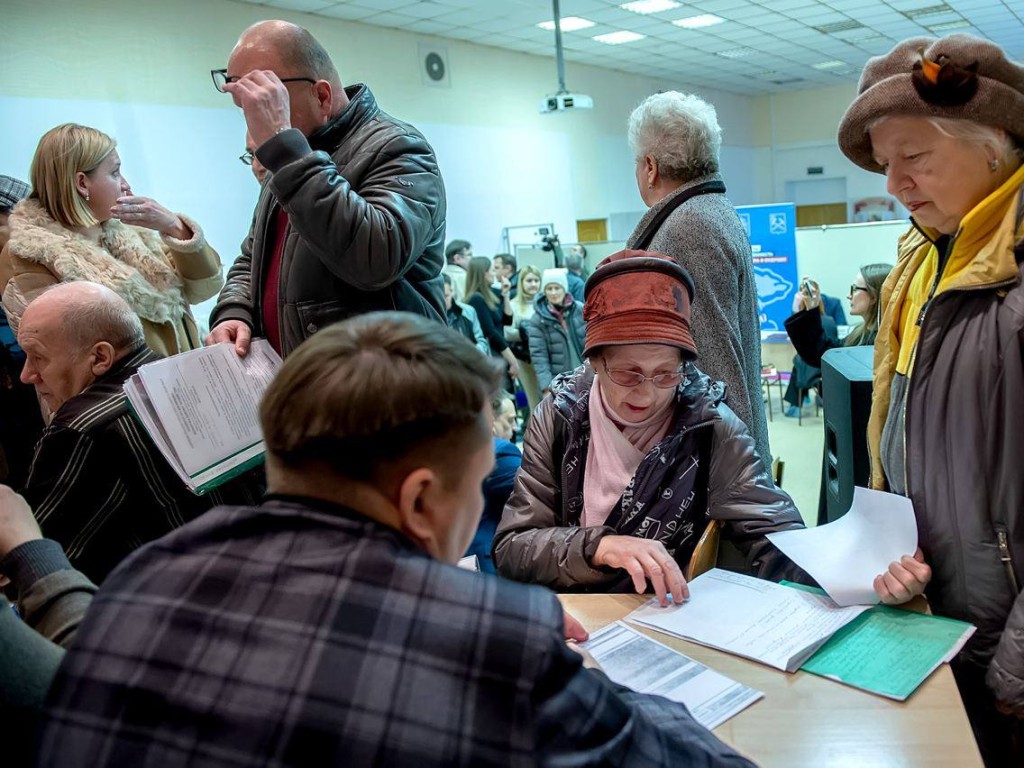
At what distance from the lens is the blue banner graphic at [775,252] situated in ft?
18.3

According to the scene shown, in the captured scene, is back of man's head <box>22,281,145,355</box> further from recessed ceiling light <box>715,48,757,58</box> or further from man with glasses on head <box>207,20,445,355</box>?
recessed ceiling light <box>715,48,757,58</box>

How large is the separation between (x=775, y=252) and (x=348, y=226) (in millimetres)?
4572

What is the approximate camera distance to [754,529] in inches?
64.7

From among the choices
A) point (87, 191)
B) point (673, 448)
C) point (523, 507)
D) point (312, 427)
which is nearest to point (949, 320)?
point (673, 448)

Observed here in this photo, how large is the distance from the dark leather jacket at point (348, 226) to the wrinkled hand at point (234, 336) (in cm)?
7

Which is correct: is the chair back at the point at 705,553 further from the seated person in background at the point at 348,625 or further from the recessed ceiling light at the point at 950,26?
the recessed ceiling light at the point at 950,26

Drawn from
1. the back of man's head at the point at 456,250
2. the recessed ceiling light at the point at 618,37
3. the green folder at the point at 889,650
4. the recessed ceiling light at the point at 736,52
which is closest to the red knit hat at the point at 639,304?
the green folder at the point at 889,650

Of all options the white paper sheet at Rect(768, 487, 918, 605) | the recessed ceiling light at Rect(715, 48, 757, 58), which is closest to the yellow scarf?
the white paper sheet at Rect(768, 487, 918, 605)

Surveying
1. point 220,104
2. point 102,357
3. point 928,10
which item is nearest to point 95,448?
point 102,357

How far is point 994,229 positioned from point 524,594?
3.42 feet

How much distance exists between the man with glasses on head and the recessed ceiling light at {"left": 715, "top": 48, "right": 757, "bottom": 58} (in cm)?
1129

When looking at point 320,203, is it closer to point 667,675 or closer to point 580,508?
point 580,508

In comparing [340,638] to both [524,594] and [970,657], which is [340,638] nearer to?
[524,594]

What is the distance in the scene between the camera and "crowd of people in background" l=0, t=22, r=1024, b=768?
720mm
